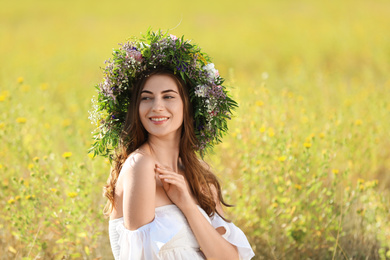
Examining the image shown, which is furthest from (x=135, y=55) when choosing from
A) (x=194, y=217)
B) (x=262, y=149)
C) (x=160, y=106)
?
(x=262, y=149)

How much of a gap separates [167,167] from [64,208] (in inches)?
33.7

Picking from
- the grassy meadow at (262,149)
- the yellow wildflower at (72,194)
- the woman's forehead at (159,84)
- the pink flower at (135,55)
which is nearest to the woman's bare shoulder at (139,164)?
the woman's forehead at (159,84)

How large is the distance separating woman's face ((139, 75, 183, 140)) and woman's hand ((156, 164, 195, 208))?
0.63 ft

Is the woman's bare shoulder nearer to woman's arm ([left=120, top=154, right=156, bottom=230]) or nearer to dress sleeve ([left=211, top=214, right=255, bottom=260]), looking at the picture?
woman's arm ([left=120, top=154, right=156, bottom=230])

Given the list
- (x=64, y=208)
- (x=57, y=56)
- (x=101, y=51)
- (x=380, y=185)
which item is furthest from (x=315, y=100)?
(x=101, y=51)

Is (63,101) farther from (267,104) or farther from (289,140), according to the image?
(289,140)

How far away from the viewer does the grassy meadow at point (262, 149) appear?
335cm

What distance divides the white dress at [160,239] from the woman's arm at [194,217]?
4 cm

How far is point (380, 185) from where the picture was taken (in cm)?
480

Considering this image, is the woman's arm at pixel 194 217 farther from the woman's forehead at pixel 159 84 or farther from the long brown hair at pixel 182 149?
the woman's forehead at pixel 159 84

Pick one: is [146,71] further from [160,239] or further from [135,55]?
[160,239]

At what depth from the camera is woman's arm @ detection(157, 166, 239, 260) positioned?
92.3 inches

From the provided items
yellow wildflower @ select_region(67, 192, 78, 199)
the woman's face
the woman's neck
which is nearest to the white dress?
the woman's neck

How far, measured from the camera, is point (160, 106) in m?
2.41
